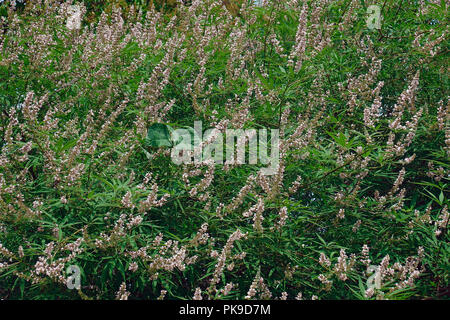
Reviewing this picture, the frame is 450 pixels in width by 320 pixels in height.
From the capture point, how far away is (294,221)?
313 cm

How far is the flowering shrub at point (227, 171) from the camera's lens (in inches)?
108

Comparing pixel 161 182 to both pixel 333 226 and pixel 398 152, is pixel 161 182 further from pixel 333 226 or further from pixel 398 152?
pixel 398 152

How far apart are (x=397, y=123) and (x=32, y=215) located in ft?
7.22

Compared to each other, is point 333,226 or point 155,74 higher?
point 155,74

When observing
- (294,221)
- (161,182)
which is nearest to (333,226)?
(294,221)

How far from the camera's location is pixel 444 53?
3.96 metres

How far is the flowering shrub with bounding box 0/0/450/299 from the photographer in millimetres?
2738

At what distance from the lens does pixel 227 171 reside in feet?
9.98

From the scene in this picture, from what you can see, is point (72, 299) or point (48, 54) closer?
point (72, 299)
